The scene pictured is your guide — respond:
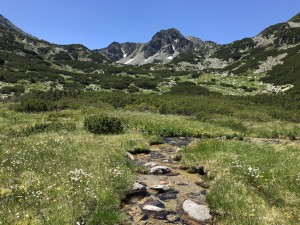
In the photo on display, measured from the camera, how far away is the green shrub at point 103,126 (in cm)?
2028

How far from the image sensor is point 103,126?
2050 cm

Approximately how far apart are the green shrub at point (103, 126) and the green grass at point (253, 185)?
7.86 meters

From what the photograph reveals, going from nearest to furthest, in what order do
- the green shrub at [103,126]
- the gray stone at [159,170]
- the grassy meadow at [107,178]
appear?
the grassy meadow at [107,178]
the gray stone at [159,170]
the green shrub at [103,126]

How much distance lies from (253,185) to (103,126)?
1258 centimetres

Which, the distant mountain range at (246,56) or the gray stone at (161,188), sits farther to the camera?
the distant mountain range at (246,56)

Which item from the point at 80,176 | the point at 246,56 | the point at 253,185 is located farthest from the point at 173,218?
the point at 246,56

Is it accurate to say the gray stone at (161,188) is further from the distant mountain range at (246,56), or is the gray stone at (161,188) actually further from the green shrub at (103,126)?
the distant mountain range at (246,56)

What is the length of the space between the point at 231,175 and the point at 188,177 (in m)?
2.08

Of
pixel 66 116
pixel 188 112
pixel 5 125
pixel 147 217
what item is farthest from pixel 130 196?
pixel 188 112

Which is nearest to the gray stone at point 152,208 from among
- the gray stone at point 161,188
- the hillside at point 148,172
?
the hillside at point 148,172

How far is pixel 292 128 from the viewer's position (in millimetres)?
24203

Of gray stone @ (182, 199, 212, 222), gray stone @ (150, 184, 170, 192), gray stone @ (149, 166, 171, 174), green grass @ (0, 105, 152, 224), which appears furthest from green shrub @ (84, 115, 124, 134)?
gray stone @ (182, 199, 212, 222)

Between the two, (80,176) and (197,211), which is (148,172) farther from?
(197,211)

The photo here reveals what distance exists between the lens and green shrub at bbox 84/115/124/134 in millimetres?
20281
